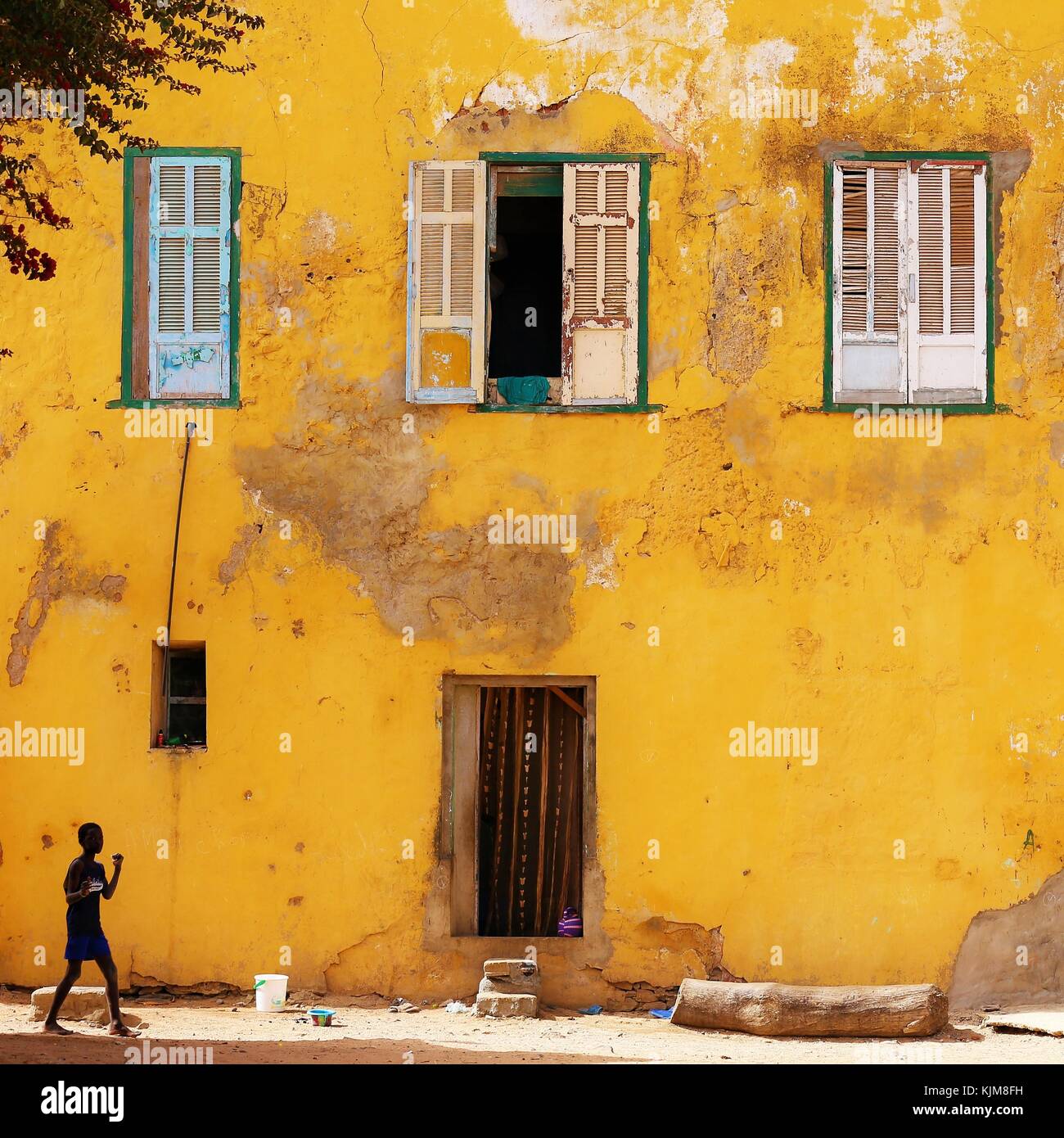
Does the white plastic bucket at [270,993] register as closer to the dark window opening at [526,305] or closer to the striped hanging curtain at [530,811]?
the striped hanging curtain at [530,811]

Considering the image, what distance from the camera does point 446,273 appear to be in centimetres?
1106

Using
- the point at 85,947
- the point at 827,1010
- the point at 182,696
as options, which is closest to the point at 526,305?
the point at 182,696

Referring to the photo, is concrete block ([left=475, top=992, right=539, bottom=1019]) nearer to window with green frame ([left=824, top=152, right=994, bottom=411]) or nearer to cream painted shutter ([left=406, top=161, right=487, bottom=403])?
cream painted shutter ([left=406, top=161, right=487, bottom=403])

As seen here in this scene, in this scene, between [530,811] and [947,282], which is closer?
[947,282]

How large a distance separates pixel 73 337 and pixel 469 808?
407 cm

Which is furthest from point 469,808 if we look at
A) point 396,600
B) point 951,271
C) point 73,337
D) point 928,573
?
point 951,271

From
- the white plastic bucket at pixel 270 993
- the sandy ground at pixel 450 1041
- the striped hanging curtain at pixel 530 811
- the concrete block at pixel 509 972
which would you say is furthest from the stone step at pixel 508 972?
the white plastic bucket at pixel 270 993

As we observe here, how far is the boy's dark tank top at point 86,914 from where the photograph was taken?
9492mm

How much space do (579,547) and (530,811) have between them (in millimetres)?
1909

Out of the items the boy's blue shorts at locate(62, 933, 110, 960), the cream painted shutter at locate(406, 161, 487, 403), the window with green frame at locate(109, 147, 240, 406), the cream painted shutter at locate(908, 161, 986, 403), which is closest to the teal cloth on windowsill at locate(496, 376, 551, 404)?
the cream painted shutter at locate(406, 161, 487, 403)

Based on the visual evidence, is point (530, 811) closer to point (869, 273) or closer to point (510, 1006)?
point (510, 1006)

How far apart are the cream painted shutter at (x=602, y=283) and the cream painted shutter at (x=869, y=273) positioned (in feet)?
4.42

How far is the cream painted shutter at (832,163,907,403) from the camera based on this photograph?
11.1 meters

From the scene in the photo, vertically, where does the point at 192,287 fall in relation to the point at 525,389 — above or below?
above
